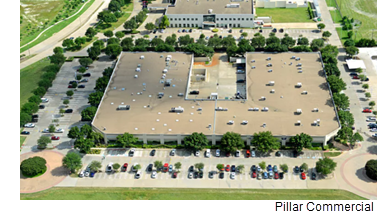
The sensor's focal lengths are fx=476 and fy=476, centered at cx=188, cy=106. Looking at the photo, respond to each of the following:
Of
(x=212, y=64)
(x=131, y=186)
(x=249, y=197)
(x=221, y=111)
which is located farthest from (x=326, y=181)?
(x=212, y=64)

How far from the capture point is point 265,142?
12838 cm

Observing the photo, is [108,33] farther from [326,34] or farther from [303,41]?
[326,34]

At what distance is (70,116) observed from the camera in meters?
152

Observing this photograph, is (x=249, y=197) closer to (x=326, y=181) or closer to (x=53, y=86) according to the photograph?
(x=326, y=181)

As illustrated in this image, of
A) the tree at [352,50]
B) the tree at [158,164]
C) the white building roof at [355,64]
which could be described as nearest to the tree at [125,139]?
the tree at [158,164]

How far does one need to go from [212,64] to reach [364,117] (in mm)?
59186

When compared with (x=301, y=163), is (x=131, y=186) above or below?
below

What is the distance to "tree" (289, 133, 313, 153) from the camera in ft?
422

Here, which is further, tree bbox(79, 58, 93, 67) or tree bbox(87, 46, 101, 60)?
tree bbox(87, 46, 101, 60)

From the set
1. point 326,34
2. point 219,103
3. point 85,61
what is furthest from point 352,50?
point 85,61

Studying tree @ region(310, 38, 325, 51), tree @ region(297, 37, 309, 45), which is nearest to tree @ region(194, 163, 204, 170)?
tree @ region(310, 38, 325, 51)

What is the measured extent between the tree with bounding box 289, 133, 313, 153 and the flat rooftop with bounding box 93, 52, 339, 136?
348 centimetres

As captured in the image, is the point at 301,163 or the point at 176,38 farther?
the point at 176,38

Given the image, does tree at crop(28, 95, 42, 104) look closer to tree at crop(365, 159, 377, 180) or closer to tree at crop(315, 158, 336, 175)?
tree at crop(315, 158, 336, 175)
